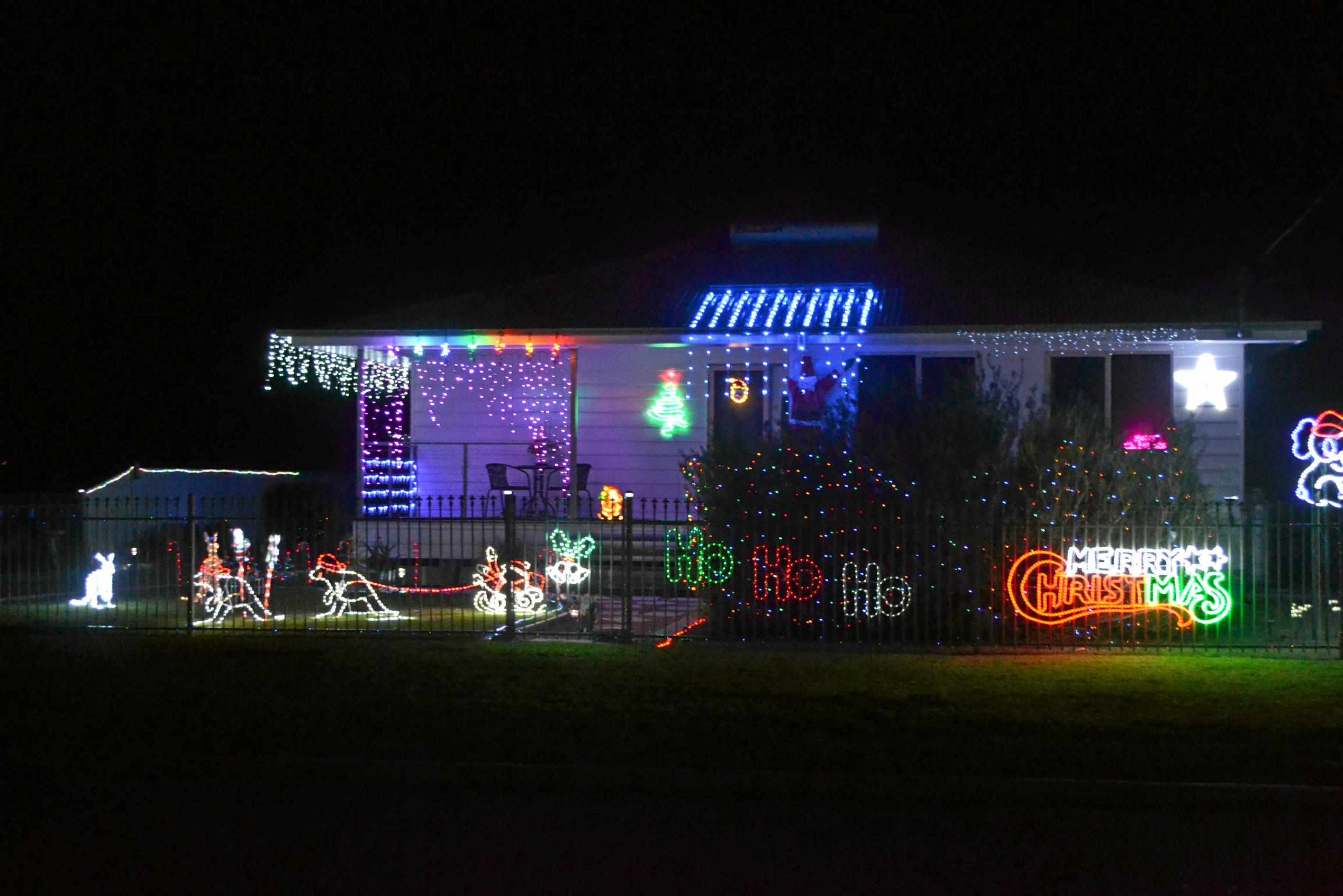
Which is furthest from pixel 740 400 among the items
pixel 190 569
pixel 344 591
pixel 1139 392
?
pixel 190 569

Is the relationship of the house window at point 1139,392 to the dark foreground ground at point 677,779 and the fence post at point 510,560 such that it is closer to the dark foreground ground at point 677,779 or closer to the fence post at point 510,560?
the dark foreground ground at point 677,779

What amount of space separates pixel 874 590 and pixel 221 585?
7.72m

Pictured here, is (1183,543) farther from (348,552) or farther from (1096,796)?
(348,552)

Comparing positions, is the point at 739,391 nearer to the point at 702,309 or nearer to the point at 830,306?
the point at 702,309

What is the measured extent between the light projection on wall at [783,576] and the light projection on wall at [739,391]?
5972mm

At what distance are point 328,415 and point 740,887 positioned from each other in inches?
1607

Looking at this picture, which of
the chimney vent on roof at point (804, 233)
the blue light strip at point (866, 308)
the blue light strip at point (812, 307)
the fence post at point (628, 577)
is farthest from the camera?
the chimney vent on roof at point (804, 233)

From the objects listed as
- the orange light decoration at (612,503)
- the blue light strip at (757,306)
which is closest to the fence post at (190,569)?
the orange light decoration at (612,503)

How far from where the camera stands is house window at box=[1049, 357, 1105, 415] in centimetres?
1795

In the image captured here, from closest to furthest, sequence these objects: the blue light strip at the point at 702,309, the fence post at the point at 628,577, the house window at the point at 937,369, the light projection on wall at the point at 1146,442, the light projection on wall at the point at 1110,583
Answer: the light projection on wall at the point at 1110,583 → the fence post at the point at 628,577 → the light projection on wall at the point at 1146,442 → the blue light strip at the point at 702,309 → the house window at the point at 937,369

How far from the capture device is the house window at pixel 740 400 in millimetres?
18734

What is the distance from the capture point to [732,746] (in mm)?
8375

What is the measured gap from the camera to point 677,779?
7762mm

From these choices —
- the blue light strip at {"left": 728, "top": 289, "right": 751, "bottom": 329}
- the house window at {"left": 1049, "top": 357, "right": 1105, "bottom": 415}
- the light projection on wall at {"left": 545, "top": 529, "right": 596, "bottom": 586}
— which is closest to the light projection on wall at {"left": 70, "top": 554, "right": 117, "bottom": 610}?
the light projection on wall at {"left": 545, "top": 529, "right": 596, "bottom": 586}
